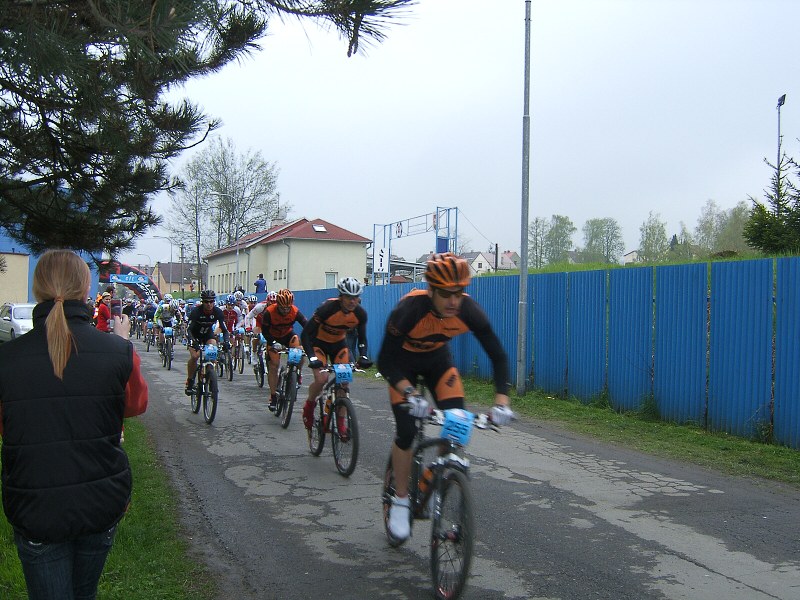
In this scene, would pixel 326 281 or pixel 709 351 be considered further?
pixel 326 281

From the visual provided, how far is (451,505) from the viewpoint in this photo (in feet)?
14.0

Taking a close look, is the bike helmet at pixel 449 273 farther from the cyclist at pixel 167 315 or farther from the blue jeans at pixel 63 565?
the cyclist at pixel 167 315

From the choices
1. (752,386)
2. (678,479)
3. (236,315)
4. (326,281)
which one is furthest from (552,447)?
(326,281)

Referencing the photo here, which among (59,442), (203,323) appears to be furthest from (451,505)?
(203,323)

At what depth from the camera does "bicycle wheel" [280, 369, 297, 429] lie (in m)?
10.1

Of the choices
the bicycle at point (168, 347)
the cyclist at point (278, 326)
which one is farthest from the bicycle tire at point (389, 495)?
the bicycle at point (168, 347)

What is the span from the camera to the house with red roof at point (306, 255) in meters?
59.8

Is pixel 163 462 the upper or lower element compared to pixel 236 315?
lower

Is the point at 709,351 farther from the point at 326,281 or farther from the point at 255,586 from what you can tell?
the point at 326,281

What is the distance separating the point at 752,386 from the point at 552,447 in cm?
267

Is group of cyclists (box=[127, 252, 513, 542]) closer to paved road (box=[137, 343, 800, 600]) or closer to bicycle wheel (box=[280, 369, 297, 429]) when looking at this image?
paved road (box=[137, 343, 800, 600])

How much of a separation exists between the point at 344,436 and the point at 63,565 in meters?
4.86

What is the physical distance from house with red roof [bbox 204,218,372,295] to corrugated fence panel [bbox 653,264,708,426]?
4672cm

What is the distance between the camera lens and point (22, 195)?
6648 millimetres
